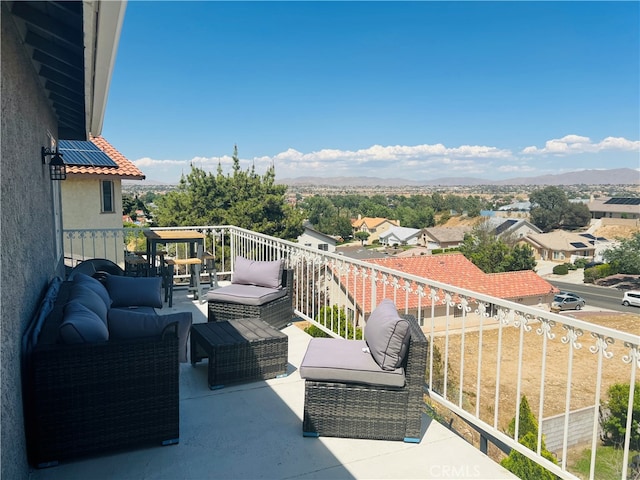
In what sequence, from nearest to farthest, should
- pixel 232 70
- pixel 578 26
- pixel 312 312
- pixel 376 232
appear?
pixel 312 312, pixel 232 70, pixel 578 26, pixel 376 232

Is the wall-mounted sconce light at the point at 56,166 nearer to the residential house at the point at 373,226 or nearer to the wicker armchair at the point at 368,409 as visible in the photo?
the wicker armchair at the point at 368,409

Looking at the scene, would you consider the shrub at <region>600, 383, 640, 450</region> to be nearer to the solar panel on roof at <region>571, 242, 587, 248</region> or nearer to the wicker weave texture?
the wicker weave texture

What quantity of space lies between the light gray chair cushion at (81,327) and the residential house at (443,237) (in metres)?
67.7

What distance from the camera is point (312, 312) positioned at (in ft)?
18.1

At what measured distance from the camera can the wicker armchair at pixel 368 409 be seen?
113 inches

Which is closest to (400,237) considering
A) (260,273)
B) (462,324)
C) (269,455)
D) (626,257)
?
(626,257)

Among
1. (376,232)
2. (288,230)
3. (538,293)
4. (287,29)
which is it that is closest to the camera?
(288,230)

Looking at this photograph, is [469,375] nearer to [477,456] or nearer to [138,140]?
[477,456]

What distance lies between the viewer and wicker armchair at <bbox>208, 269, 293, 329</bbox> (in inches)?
196

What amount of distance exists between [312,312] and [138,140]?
63.4m

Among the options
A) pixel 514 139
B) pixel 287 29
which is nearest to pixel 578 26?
pixel 287 29

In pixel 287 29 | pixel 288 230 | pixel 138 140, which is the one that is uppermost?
pixel 287 29

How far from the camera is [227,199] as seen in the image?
26.0m

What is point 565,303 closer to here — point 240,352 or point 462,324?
point 462,324
